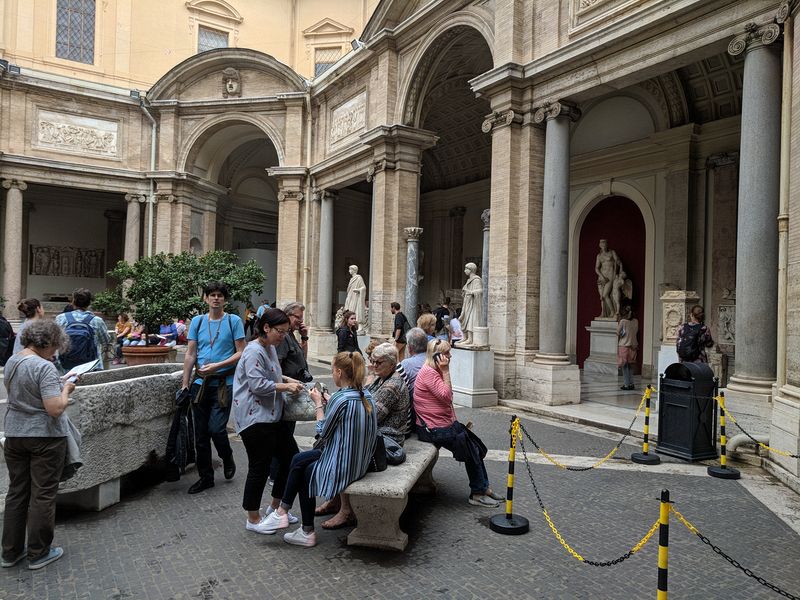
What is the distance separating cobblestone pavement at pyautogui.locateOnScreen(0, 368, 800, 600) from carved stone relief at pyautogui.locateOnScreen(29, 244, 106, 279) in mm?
22358

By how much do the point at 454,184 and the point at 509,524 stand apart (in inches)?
779

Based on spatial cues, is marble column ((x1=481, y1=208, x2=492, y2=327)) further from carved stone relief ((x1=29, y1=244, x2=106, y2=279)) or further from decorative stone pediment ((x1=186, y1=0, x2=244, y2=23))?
decorative stone pediment ((x1=186, y1=0, x2=244, y2=23))

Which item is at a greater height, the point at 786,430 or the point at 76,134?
the point at 76,134

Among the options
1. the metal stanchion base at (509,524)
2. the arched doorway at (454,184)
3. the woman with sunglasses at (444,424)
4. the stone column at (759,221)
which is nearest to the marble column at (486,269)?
the stone column at (759,221)

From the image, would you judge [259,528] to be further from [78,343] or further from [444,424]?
[78,343]

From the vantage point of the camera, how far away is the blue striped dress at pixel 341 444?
12.3 feet

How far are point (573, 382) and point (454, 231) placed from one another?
1375 cm

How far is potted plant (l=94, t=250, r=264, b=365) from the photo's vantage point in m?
11.5

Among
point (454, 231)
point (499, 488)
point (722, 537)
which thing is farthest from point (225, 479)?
point (454, 231)

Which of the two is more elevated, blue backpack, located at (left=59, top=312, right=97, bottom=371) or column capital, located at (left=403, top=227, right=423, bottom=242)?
column capital, located at (left=403, top=227, right=423, bottom=242)

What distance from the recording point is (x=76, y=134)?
2072 centimetres

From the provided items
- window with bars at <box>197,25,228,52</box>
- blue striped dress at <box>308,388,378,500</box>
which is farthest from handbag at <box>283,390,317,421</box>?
window with bars at <box>197,25,228,52</box>

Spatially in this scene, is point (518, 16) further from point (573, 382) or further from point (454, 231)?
point (454, 231)

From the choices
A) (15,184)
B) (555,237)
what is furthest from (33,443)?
(15,184)
